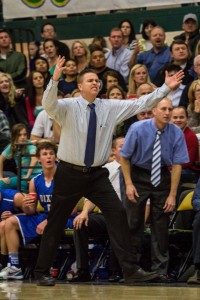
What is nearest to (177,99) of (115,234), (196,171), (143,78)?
(143,78)

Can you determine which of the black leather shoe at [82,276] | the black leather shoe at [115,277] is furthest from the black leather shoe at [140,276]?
the black leather shoe at [82,276]

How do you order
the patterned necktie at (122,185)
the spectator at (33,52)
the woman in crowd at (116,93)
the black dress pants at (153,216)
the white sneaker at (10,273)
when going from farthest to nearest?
the spectator at (33,52), the woman in crowd at (116,93), the white sneaker at (10,273), the patterned necktie at (122,185), the black dress pants at (153,216)

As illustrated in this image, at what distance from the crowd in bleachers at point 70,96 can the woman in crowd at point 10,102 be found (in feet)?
0.05

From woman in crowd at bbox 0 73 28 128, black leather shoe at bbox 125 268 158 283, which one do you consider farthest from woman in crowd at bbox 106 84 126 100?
black leather shoe at bbox 125 268 158 283

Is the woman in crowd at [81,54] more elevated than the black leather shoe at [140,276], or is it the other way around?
the woman in crowd at [81,54]

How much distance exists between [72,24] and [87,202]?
7.48 m

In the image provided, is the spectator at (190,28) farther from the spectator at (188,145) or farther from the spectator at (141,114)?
the spectator at (188,145)

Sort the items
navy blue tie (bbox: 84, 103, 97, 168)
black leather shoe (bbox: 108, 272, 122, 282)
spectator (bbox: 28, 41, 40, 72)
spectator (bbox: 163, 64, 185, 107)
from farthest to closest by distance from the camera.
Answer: spectator (bbox: 28, 41, 40, 72) < spectator (bbox: 163, 64, 185, 107) < black leather shoe (bbox: 108, 272, 122, 282) < navy blue tie (bbox: 84, 103, 97, 168)

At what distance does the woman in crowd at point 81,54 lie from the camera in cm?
1703

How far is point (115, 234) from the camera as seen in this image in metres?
11.6

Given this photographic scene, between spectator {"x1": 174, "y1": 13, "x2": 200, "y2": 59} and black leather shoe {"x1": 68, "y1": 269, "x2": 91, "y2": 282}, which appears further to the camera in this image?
spectator {"x1": 174, "y1": 13, "x2": 200, "y2": 59}

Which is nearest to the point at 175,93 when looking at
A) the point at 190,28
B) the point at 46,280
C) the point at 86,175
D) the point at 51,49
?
the point at 190,28

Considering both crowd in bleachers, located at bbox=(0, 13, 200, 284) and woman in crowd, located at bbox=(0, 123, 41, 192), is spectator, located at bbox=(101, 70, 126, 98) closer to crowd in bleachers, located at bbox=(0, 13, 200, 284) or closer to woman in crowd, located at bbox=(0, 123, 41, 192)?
crowd in bleachers, located at bbox=(0, 13, 200, 284)

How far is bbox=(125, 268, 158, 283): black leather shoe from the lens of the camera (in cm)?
1167
